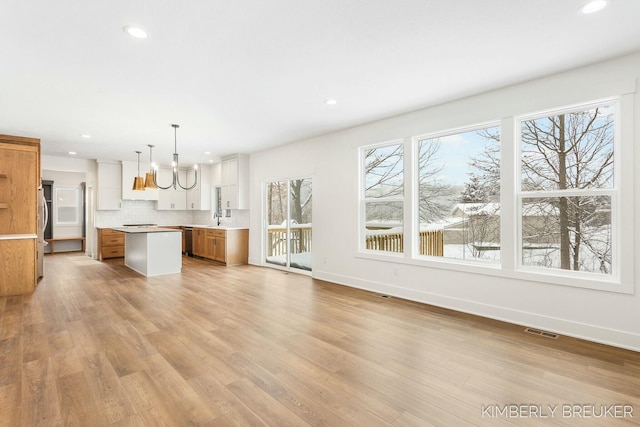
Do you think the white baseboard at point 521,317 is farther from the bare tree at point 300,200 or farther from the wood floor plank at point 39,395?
the wood floor plank at point 39,395

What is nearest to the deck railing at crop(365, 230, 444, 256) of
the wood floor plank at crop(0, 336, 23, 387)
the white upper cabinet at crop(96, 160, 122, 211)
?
the wood floor plank at crop(0, 336, 23, 387)

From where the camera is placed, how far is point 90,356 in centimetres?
266

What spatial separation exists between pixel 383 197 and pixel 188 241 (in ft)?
20.9

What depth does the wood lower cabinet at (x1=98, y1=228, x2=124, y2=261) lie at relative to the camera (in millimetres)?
8000

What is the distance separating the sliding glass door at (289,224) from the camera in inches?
250

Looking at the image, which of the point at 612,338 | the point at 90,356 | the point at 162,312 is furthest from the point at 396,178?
the point at 90,356

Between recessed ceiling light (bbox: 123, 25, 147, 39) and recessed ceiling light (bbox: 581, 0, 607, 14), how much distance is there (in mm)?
3119

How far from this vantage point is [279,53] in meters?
2.79

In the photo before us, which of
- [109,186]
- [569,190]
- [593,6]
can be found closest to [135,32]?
[593,6]

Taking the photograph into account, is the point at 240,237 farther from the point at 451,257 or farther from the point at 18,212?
the point at 451,257

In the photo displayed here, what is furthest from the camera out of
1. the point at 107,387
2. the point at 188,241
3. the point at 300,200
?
the point at 188,241

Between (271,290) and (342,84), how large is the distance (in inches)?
123

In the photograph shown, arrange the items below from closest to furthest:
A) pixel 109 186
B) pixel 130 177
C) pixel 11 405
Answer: pixel 11 405, pixel 109 186, pixel 130 177

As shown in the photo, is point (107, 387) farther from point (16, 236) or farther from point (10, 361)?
point (16, 236)
